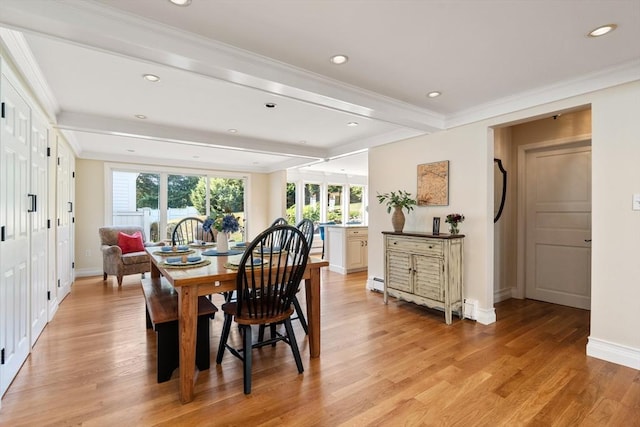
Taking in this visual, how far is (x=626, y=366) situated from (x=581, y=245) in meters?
1.73

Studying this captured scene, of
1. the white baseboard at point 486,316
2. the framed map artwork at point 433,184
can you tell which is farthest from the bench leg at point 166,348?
the framed map artwork at point 433,184

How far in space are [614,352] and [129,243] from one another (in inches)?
248

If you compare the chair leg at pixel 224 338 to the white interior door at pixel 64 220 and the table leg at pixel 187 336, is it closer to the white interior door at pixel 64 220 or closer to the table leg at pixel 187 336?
the table leg at pixel 187 336

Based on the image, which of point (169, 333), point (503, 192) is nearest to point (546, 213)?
point (503, 192)

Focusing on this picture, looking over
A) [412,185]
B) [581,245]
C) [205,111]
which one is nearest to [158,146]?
[205,111]

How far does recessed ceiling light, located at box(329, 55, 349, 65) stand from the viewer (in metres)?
2.31

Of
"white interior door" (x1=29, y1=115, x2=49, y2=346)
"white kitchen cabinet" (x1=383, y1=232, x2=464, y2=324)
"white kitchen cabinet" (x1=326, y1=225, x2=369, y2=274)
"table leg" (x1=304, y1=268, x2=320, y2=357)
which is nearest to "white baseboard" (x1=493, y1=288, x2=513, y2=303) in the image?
"white kitchen cabinet" (x1=383, y1=232, x2=464, y2=324)

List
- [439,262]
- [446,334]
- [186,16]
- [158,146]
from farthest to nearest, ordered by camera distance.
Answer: [158,146]
[439,262]
[446,334]
[186,16]

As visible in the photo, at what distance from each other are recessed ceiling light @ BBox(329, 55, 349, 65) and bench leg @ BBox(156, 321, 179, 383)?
2.17 meters

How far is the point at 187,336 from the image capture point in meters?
1.96

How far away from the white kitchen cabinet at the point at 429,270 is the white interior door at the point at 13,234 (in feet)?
11.1

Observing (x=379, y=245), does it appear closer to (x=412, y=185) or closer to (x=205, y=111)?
(x=412, y=185)

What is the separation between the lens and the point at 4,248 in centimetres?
199

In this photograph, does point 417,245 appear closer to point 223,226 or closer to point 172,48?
point 223,226
